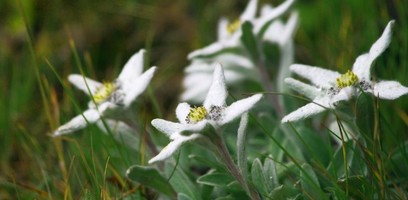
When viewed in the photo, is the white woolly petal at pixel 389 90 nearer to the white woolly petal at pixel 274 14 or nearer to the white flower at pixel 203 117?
the white flower at pixel 203 117

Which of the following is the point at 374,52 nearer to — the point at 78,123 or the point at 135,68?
the point at 135,68

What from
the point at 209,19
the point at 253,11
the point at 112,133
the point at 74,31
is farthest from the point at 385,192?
the point at 74,31

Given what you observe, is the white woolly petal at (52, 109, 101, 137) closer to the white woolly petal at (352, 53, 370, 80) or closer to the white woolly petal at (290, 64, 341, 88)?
the white woolly petal at (290, 64, 341, 88)

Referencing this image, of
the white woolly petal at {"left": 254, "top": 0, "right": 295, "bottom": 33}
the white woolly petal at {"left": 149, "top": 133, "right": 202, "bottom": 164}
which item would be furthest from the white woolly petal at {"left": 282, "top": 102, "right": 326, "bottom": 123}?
the white woolly petal at {"left": 254, "top": 0, "right": 295, "bottom": 33}

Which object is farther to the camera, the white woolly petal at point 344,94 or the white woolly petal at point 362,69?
the white woolly petal at point 362,69

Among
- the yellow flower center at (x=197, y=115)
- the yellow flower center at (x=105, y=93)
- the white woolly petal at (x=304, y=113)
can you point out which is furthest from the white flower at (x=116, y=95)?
the white woolly petal at (x=304, y=113)

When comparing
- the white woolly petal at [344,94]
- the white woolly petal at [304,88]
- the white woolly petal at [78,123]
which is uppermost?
the white woolly petal at [78,123]
